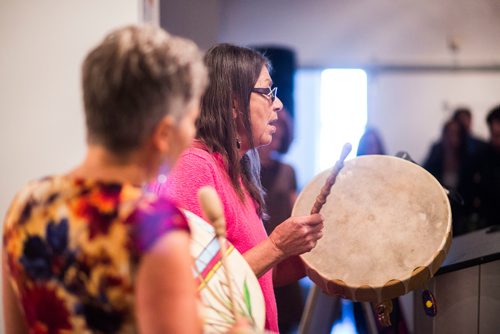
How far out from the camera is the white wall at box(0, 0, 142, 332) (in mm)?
2297

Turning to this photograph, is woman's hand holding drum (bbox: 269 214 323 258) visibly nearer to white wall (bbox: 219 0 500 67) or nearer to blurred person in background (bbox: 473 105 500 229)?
blurred person in background (bbox: 473 105 500 229)

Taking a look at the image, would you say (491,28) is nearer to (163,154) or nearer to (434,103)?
(434,103)

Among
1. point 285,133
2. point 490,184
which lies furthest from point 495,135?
point 285,133

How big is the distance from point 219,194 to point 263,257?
0.21 metres

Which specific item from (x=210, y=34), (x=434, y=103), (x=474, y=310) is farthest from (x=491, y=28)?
(x=474, y=310)

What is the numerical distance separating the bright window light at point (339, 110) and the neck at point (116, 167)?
223 inches

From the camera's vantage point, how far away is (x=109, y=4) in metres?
2.31

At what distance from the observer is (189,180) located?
1664 mm

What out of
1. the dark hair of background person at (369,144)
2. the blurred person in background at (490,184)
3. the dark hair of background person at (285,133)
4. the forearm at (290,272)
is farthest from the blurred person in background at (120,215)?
the blurred person in background at (490,184)

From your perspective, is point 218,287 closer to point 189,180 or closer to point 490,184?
point 189,180

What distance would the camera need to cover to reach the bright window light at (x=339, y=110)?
21.7 feet

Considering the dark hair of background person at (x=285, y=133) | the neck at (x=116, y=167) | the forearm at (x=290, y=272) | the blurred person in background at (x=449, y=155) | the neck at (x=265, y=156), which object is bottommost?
the blurred person in background at (x=449, y=155)

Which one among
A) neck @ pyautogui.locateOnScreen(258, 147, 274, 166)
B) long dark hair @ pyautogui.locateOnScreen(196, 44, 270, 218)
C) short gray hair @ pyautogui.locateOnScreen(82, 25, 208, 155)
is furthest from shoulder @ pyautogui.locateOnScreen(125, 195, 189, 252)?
neck @ pyautogui.locateOnScreen(258, 147, 274, 166)

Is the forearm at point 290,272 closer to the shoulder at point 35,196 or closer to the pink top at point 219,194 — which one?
the pink top at point 219,194
